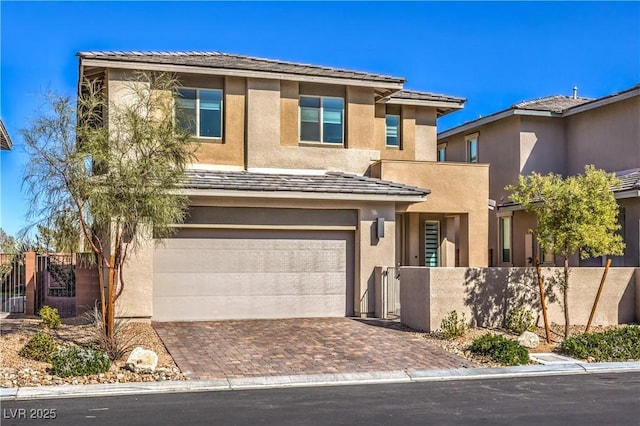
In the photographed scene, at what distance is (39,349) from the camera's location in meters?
12.6

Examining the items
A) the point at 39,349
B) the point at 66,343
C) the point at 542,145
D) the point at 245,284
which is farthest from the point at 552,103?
the point at 39,349

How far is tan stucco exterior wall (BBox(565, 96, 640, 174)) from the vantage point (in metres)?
22.9

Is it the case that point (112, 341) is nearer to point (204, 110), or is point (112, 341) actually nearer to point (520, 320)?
point (204, 110)

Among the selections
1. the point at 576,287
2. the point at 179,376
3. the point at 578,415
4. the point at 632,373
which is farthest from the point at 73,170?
Result: the point at 576,287

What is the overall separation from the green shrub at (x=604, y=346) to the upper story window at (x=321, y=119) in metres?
9.29

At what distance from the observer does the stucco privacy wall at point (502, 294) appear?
1627 cm

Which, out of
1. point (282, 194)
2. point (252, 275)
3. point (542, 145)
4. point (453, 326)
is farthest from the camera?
point (542, 145)

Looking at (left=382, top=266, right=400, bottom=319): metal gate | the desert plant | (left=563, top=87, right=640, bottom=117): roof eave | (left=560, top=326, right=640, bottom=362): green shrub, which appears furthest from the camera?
(left=563, top=87, right=640, bottom=117): roof eave

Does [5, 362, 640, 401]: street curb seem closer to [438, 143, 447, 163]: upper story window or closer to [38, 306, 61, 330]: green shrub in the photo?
[38, 306, 61, 330]: green shrub

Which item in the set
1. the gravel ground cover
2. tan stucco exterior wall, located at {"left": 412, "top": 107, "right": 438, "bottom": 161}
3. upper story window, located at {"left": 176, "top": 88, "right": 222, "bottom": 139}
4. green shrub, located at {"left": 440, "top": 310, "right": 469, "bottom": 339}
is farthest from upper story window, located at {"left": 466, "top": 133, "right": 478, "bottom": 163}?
the gravel ground cover

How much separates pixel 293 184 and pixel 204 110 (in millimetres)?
3682

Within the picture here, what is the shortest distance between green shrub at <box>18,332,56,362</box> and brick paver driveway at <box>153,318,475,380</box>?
225cm

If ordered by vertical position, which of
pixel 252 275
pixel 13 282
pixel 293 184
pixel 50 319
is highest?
pixel 293 184

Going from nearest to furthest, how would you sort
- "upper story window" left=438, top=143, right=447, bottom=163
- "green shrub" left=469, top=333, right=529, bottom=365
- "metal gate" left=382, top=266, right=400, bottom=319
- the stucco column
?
"green shrub" left=469, top=333, right=529, bottom=365, "metal gate" left=382, top=266, right=400, bottom=319, the stucco column, "upper story window" left=438, top=143, right=447, bottom=163
